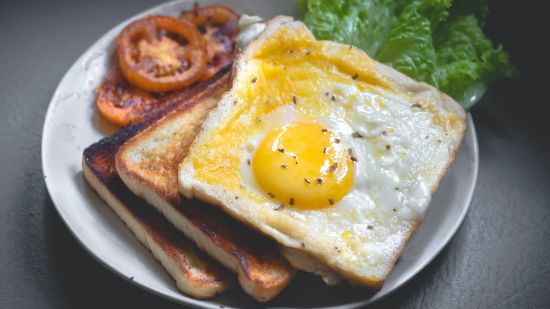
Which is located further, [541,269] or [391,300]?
[541,269]

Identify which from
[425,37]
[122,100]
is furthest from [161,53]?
[425,37]

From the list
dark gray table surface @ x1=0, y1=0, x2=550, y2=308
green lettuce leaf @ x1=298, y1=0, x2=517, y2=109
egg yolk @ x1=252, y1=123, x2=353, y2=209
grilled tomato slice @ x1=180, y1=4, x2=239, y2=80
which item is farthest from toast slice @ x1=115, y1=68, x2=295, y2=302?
green lettuce leaf @ x1=298, y1=0, x2=517, y2=109

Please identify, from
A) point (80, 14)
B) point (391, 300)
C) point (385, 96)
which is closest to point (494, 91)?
point (385, 96)

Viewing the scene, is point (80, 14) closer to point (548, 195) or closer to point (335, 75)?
point (335, 75)

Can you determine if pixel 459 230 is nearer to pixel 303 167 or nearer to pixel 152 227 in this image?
pixel 303 167

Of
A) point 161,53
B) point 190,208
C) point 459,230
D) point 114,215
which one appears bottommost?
point 459,230

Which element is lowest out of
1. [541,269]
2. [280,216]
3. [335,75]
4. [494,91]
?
[541,269]
